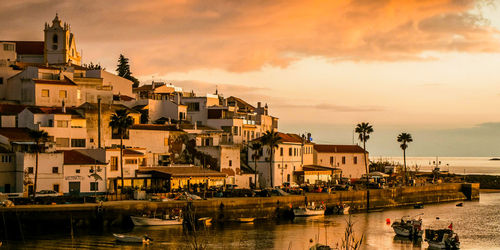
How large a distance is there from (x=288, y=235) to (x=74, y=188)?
26.2 metres

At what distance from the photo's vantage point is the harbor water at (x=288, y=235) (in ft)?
208

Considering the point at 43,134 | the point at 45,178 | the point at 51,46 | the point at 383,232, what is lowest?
the point at 383,232

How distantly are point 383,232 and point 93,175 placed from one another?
34.2 meters

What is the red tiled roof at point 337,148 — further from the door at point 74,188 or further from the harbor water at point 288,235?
the door at point 74,188

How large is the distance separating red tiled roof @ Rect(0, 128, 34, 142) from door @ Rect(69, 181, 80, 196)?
8.03 metres

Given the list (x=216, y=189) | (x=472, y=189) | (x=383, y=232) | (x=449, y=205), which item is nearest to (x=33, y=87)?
(x=216, y=189)

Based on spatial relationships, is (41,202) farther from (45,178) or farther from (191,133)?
(191,133)

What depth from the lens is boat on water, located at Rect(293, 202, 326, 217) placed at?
89625mm

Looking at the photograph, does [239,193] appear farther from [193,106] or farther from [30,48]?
[30,48]

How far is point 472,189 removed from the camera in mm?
136000

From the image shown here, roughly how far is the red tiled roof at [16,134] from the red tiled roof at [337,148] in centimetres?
5647

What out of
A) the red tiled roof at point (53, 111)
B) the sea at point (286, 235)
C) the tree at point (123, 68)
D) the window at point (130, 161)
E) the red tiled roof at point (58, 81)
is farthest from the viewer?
the tree at point (123, 68)

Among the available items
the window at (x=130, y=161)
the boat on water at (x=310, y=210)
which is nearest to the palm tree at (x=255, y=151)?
the boat on water at (x=310, y=210)

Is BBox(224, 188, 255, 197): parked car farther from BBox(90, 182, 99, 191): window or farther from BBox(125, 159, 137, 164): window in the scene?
BBox(90, 182, 99, 191): window
